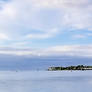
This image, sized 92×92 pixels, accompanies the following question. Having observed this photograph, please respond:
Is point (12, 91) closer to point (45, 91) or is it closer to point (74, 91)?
point (45, 91)

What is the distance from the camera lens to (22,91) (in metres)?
75.6

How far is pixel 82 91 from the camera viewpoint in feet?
243

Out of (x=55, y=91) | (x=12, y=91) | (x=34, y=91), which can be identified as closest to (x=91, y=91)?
(x=55, y=91)

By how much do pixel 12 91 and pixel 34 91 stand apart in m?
4.99

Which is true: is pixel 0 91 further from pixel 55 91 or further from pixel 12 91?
pixel 55 91

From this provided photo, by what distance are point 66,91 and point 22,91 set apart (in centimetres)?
959

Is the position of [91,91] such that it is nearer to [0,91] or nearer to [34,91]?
[34,91]

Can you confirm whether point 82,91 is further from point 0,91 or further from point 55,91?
point 0,91

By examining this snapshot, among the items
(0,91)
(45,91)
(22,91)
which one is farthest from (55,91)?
(0,91)

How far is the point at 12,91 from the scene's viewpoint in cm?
7625

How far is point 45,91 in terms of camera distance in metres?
74.2

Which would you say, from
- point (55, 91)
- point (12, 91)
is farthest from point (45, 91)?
point (12, 91)

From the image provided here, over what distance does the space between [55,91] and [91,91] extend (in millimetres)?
7661

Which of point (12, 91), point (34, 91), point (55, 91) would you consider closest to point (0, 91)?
point (12, 91)
